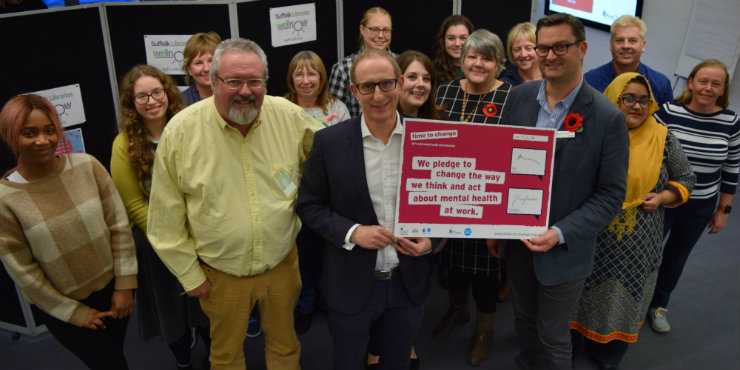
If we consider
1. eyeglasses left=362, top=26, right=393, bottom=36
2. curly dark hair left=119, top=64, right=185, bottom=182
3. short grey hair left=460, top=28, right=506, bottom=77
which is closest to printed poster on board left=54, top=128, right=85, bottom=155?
curly dark hair left=119, top=64, right=185, bottom=182

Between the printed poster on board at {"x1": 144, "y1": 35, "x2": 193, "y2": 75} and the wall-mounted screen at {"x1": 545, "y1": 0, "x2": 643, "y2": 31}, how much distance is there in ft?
17.8

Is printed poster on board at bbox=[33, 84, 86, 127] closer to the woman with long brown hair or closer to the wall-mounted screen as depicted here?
the woman with long brown hair

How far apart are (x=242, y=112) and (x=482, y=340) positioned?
1969 mm

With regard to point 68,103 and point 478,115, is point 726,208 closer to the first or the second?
point 478,115

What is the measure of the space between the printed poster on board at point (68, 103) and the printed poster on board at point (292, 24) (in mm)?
1364

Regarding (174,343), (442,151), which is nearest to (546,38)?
(442,151)

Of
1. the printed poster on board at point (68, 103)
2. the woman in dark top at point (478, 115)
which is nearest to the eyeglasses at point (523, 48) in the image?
the woman in dark top at point (478, 115)

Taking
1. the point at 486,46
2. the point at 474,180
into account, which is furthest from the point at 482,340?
the point at 486,46

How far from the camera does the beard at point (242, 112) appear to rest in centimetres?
213

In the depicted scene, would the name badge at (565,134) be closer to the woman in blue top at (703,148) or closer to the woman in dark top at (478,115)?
the woman in dark top at (478,115)

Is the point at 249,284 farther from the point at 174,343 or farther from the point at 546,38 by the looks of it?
the point at 546,38

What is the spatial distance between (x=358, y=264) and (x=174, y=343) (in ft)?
4.35

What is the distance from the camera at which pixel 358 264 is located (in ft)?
7.38

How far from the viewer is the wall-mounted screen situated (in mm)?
6551
